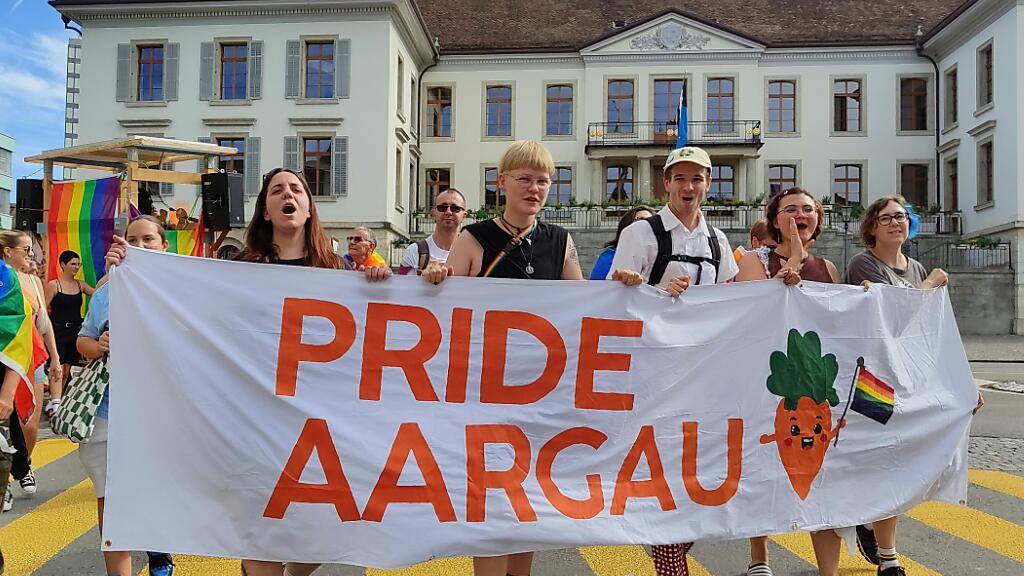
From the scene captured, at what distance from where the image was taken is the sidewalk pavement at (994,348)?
728 inches

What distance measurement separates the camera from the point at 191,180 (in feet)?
38.8

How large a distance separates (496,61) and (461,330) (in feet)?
106

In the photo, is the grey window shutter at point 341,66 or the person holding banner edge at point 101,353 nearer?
the person holding banner edge at point 101,353

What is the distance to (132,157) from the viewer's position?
10.7 meters

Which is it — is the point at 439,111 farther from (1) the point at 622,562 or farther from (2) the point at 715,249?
(2) the point at 715,249

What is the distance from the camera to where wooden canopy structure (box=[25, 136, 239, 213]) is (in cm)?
1052

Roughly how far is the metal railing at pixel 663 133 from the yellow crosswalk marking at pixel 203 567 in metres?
30.1

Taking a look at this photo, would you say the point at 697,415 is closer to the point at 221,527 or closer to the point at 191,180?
the point at 221,527

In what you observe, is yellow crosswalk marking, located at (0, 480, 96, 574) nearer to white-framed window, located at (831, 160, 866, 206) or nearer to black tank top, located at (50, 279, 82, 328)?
black tank top, located at (50, 279, 82, 328)

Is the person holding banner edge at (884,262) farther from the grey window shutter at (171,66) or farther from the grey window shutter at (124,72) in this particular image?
the grey window shutter at (124,72)

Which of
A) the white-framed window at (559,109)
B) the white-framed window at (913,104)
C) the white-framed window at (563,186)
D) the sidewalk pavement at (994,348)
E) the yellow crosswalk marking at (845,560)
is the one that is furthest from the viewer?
the white-framed window at (563,186)

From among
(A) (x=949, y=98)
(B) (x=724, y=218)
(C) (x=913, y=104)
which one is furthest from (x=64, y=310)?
(C) (x=913, y=104)

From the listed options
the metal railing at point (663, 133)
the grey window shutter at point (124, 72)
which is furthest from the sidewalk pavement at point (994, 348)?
the grey window shutter at point (124, 72)

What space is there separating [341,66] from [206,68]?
538 cm
